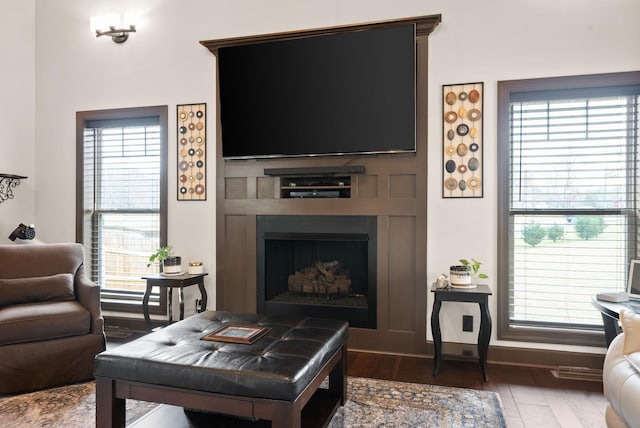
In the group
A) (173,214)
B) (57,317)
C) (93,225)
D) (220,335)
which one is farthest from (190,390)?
(93,225)

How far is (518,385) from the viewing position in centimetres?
278

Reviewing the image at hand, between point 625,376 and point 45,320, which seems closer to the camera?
point 625,376

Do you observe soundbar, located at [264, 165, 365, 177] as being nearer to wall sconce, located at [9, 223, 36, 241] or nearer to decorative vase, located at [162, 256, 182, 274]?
decorative vase, located at [162, 256, 182, 274]

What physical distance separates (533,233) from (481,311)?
827 millimetres

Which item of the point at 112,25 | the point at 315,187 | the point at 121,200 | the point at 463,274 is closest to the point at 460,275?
the point at 463,274

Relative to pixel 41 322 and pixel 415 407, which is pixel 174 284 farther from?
pixel 415 407

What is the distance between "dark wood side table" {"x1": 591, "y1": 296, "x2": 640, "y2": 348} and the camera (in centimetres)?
243

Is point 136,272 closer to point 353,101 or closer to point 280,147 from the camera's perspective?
A: point 280,147

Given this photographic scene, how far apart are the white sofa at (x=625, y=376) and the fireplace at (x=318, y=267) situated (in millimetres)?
1796

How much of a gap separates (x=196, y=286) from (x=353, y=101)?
7.20 feet

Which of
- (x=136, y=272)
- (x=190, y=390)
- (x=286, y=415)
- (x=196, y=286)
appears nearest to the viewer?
(x=286, y=415)

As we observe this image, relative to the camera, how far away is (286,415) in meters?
1.64

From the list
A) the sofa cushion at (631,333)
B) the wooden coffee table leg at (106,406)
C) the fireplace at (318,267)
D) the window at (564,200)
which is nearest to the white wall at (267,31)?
the window at (564,200)

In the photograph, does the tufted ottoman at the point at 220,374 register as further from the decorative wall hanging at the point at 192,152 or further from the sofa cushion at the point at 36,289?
the decorative wall hanging at the point at 192,152
